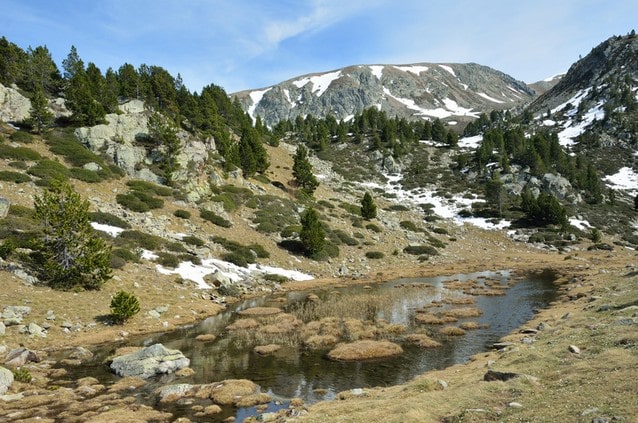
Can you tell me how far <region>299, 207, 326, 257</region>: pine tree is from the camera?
50.1 meters

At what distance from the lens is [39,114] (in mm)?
49250

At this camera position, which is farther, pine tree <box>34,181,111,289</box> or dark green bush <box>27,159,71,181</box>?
dark green bush <box>27,159,71,181</box>

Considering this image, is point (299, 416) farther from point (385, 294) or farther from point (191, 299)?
point (385, 294)

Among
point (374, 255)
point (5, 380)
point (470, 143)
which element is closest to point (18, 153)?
point (5, 380)

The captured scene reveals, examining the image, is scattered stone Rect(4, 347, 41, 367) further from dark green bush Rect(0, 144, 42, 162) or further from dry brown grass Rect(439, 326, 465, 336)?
dark green bush Rect(0, 144, 42, 162)

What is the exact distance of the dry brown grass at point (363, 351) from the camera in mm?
19906

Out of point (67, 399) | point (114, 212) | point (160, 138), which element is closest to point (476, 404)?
point (67, 399)

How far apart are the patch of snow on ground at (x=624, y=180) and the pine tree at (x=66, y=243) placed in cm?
12513

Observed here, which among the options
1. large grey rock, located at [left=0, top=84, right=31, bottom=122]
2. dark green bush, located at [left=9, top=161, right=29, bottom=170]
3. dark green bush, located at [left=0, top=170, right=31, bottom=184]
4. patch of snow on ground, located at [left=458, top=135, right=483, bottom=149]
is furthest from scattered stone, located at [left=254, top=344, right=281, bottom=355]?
patch of snow on ground, located at [left=458, top=135, right=483, bottom=149]

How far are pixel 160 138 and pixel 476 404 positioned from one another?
55988 millimetres

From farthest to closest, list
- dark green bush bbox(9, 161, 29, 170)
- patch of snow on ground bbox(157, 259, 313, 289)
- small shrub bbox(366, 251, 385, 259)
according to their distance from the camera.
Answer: small shrub bbox(366, 251, 385, 259) < dark green bush bbox(9, 161, 29, 170) < patch of snow on ground bbox(157, 259, 313, 289)

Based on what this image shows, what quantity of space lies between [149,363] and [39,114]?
45459 mm

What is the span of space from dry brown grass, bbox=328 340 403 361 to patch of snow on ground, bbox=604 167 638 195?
4552 inches

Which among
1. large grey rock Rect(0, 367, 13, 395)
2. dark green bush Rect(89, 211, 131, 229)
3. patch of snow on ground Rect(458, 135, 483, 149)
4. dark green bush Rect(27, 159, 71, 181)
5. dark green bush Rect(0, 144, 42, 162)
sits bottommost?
large grey rock Rect(0, 367, 13, 395)
